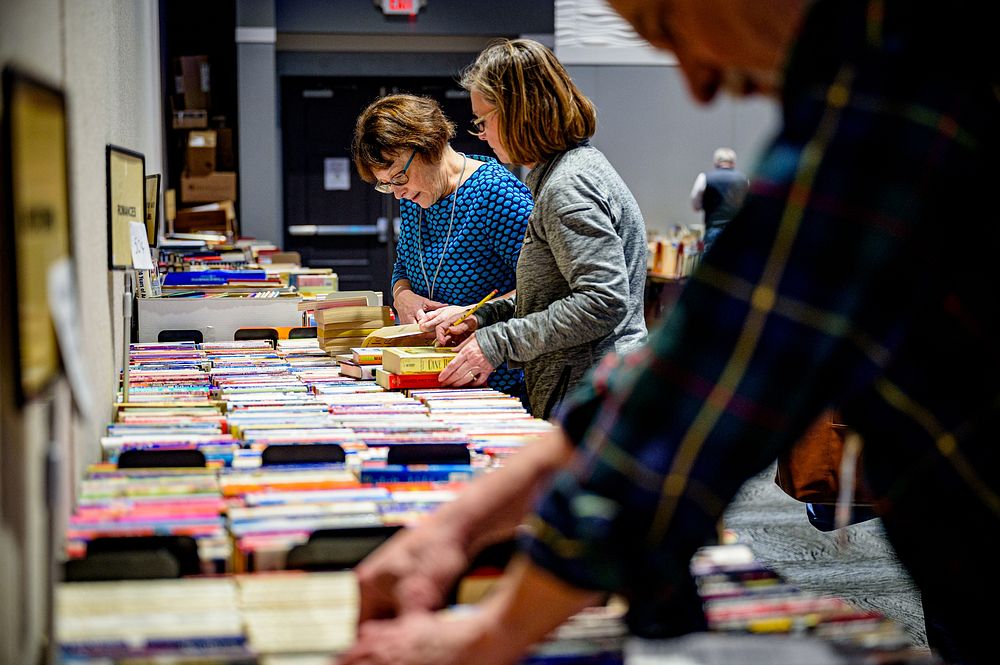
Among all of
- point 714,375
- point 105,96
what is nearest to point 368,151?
point 105,96

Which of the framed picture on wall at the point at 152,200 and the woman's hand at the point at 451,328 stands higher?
the framed picture on wall at the point at 152,200

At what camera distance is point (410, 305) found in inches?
144

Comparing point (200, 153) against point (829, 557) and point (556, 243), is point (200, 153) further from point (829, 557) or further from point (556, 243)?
point (556, 243)

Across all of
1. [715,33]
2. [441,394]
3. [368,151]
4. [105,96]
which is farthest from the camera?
[368,151]

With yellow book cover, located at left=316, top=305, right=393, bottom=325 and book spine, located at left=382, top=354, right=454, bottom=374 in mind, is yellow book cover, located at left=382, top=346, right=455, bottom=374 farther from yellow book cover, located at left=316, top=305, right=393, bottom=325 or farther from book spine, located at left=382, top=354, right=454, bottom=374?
yellow book cover, located at left=316, top=305, right=393, bottom=325

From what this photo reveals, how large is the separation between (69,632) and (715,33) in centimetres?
87

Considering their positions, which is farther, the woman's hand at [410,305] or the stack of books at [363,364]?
the woman's hand at [410,305]

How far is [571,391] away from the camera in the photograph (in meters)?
2.80

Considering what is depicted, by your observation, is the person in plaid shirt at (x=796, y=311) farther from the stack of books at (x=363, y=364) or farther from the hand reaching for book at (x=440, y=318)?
the hand reaching for book at (x=440, y=318)

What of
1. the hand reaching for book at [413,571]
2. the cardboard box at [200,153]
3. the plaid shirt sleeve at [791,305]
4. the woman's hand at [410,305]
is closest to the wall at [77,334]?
the hand reaching for book at [413,571]

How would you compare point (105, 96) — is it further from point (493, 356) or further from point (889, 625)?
point (889, 625)

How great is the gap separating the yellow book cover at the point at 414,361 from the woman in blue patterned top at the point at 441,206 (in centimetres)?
49

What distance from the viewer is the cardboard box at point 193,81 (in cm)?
1014

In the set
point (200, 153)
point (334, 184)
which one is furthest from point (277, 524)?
point (334, 184)
